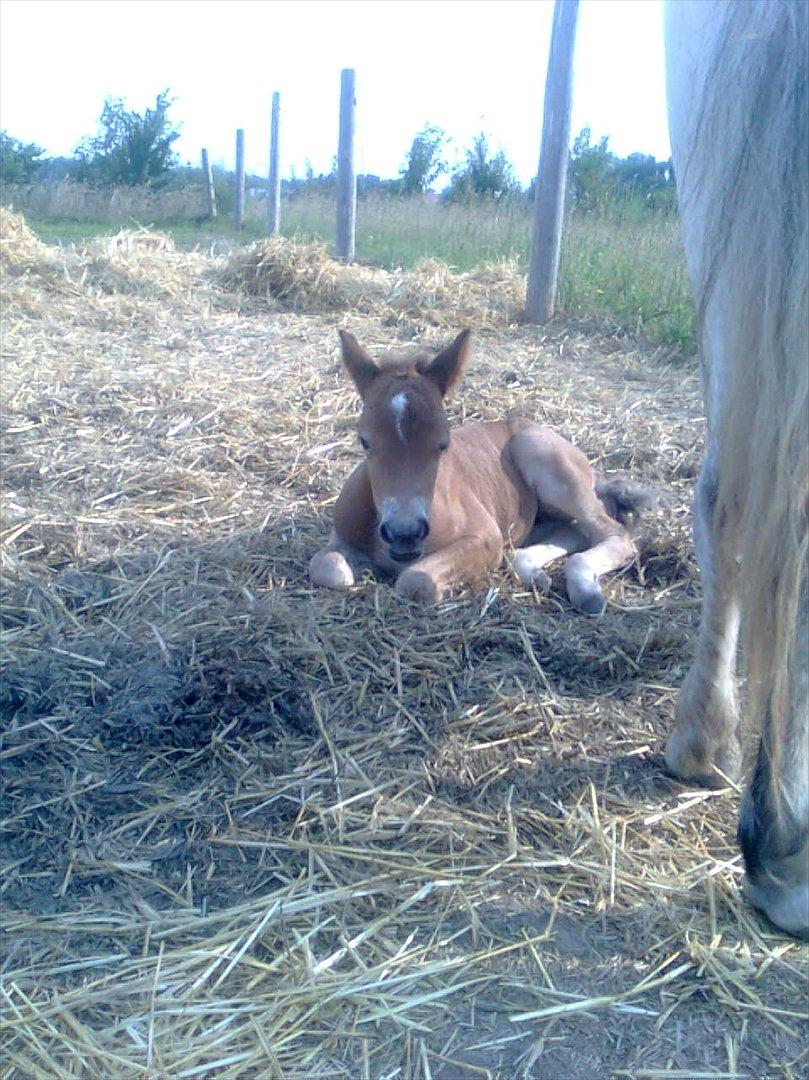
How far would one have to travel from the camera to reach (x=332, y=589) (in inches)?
147

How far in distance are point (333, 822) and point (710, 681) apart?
3.60 ft

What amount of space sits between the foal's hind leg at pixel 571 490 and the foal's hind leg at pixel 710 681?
1310 mm

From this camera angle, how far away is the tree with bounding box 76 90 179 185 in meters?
26.7

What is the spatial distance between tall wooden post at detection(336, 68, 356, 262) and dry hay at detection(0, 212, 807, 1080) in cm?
620

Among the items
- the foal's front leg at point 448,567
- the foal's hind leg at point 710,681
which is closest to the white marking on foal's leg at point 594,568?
the foal's front leg at point 448,567

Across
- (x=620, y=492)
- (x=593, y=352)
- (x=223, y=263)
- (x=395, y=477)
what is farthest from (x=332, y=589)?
(x=223, y=263)

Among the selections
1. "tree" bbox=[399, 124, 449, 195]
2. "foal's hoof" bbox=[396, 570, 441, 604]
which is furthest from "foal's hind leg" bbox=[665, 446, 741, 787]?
"tree" bbox=[399, 124, 449, 195]

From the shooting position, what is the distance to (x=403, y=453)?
3.71 metres

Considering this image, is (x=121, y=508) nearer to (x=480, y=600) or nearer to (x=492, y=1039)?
(x=480, y=600)

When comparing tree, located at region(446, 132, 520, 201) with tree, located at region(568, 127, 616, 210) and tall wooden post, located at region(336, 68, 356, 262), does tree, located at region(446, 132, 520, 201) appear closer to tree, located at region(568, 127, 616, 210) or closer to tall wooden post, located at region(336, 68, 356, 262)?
tree, located at region(568, 127, 616, 210)

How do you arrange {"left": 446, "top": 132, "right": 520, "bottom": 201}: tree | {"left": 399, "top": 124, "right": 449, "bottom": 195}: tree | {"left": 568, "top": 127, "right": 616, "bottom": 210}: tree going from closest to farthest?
{"left": 568, "top": 127, "right": 616, "bottom": 210}: tree < {"left": 446, "top": 132, "right": 520, "bottom": 201}: tree < {"left": 399, "top": 124, "right": 449, "bottom": 195}: tree

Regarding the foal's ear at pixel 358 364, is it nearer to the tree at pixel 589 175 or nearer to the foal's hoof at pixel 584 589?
the foal's hoof at pixel 584 589

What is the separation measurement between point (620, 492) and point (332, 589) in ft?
5.19

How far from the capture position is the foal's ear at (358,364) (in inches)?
159
